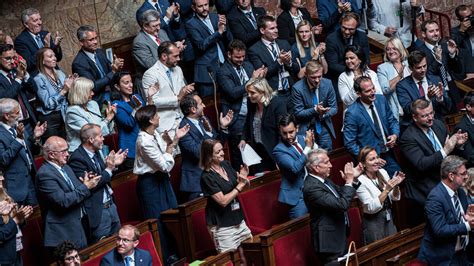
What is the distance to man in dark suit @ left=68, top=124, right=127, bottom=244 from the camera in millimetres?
7566

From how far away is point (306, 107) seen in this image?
8906 mm

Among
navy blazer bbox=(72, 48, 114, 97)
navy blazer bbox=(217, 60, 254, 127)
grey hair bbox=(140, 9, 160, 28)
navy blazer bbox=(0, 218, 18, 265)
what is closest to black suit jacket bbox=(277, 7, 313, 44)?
navy blazer bbox=(217, 60, 254, 127)

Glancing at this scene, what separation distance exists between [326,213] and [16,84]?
2668mm

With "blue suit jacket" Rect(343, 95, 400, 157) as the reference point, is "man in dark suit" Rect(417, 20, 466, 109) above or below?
above

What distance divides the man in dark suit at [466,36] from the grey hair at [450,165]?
12.0 feet

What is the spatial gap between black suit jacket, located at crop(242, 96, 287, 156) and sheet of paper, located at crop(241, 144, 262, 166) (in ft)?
0.48

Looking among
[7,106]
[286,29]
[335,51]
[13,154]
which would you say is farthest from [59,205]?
[286,29]

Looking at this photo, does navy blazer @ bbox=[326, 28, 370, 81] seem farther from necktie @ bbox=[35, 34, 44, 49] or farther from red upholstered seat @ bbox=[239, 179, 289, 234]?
necktie @ bbox=[35, 34, 44, 49]

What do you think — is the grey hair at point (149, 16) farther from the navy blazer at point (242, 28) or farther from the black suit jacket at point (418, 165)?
the black suit jacket at point (418, 165)

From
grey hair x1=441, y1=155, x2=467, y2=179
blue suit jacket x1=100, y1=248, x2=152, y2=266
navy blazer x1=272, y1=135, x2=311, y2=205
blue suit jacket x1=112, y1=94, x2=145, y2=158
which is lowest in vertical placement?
blue suit jacket x1=100, y1=248, x2=152, y2=266

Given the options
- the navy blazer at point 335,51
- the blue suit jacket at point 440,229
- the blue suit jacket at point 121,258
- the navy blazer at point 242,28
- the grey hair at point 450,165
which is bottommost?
the blue suit jacket at point 440,229

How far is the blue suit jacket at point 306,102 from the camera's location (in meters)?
8.86

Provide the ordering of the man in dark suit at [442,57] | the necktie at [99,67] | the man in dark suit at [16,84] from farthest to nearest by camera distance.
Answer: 1. the man in dark suit at [442,57]
2. the necktie at [99,67]
3. the man in dark suit at [16,84]

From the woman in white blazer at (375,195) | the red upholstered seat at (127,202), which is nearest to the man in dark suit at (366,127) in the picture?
the woman in white blazer at (375,195)
